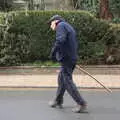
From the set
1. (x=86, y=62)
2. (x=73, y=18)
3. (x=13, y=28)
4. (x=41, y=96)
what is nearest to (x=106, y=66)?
(x=86, y=62)

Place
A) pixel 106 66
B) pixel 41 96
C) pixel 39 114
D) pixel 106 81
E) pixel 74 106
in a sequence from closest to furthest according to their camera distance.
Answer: pixel 39 114
pixel 74 106
pixel 41 96
pixel 106 81
pixel 106 66

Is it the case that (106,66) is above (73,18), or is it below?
below

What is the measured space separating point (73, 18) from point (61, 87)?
7.25 meters

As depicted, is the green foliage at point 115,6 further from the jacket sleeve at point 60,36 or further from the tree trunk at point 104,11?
the jacket sleeve at point 60,36

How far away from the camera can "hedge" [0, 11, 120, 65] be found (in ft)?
59.1

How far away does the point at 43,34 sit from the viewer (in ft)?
59.6

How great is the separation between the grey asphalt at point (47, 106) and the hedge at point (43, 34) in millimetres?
4217

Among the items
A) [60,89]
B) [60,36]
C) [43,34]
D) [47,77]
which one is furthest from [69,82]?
[43,34]

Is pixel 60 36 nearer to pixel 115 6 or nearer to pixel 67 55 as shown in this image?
pixel 67 55

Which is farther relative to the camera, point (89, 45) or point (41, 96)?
point (89, 45)

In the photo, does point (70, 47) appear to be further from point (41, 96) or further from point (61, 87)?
point (41, 96)

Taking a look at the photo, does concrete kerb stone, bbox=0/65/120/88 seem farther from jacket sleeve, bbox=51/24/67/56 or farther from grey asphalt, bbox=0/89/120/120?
jacket sleeve, bbox=51/24/67/56

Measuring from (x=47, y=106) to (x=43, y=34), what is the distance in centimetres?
688

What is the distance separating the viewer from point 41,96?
13.0 m
